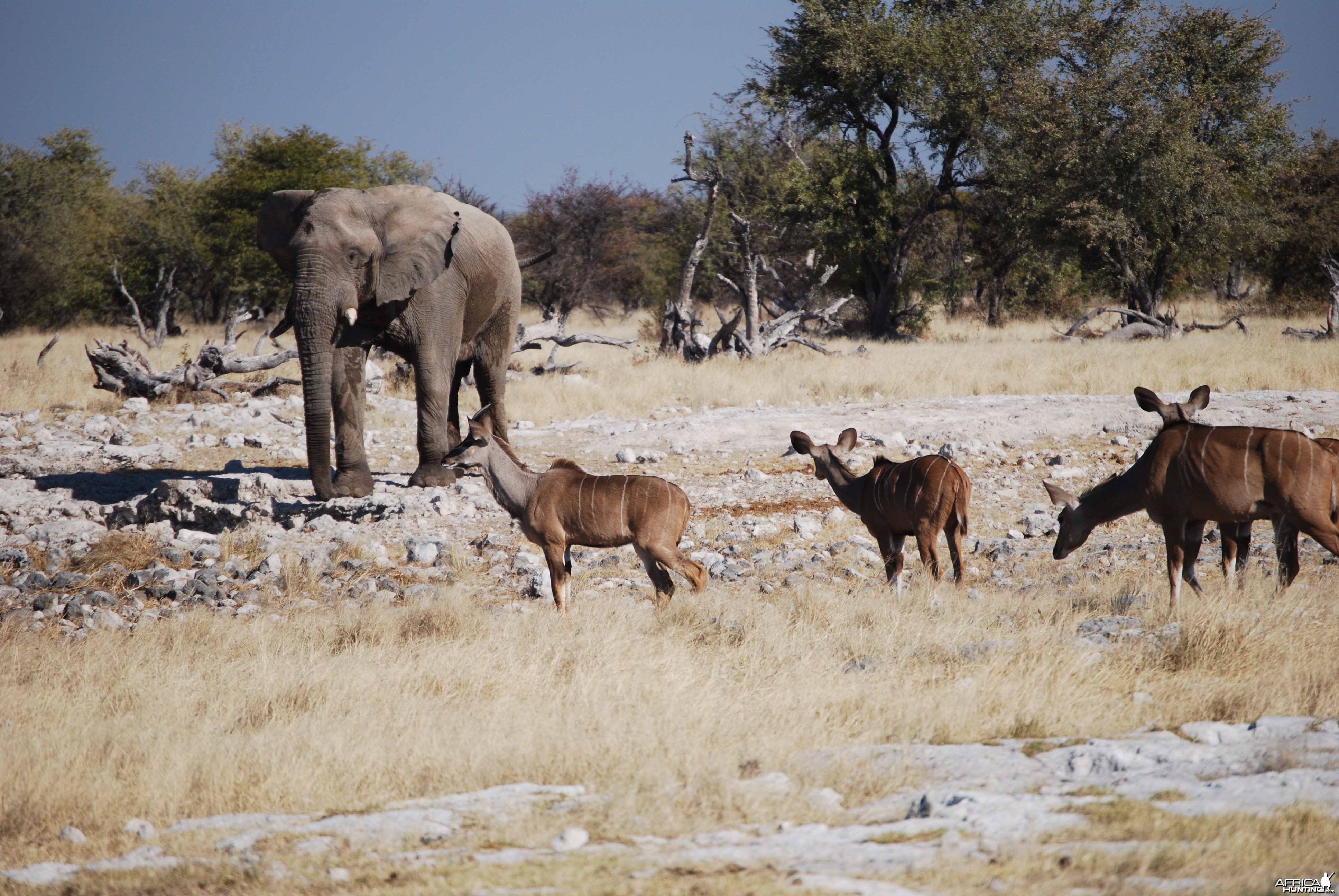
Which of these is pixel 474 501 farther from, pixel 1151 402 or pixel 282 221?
pixel 1151 402

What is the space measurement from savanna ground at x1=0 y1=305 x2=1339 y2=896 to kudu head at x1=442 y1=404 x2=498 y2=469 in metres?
1.02

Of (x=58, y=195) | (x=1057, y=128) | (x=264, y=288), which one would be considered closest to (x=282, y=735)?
(x=1057, y=128)

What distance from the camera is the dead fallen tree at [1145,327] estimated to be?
27.3m

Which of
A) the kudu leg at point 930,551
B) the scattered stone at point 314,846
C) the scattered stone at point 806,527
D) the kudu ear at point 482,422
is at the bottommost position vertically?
the scattered stone at point 314,846

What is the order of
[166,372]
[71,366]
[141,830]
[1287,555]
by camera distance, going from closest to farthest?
[141,830] → [1287,555] → [166,372] → [71,366]

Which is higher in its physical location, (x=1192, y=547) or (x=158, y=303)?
(x=158, y=303)

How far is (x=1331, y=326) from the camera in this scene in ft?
77.7

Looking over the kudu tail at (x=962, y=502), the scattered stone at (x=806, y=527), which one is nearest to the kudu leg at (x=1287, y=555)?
the kudu tail at (x=962, y=502)

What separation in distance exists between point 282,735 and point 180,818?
74 centimetres

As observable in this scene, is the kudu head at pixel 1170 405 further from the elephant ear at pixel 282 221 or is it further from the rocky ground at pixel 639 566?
the elephant ear at pixel 282 221

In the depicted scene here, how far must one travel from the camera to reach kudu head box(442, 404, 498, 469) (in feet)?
27.6

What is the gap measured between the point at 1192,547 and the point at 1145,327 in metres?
22.9

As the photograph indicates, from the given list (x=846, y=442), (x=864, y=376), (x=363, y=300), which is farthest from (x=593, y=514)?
(x=864, y=376)

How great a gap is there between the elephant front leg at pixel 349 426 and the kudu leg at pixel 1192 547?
7.83 meters
